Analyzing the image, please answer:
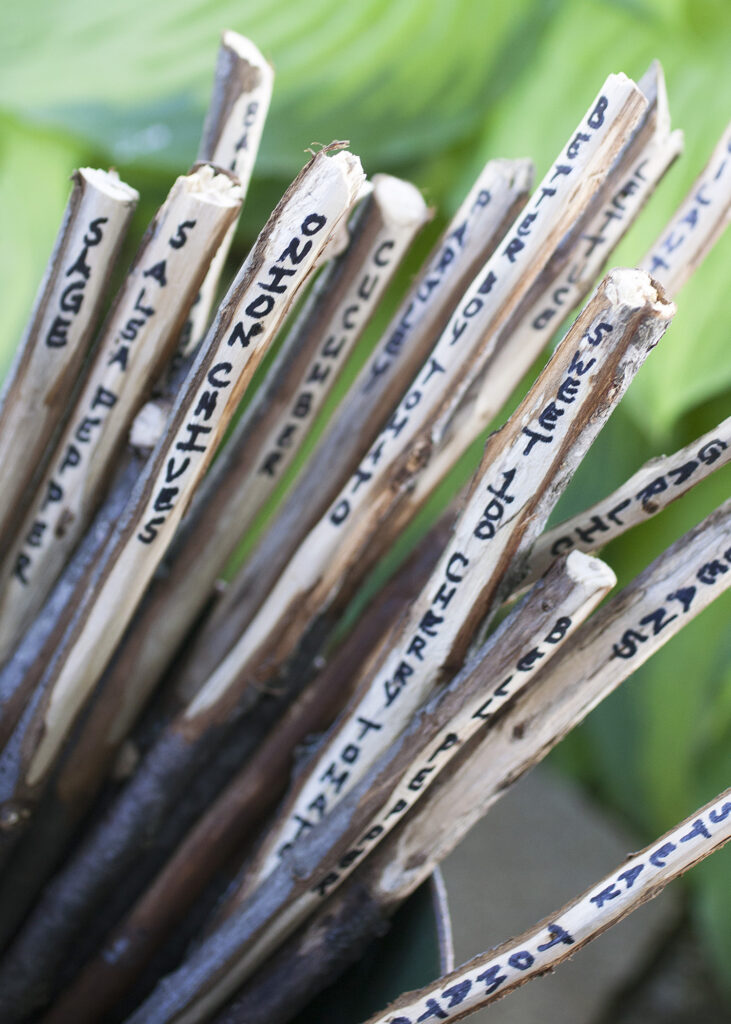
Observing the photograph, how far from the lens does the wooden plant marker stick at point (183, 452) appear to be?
19 centimetres

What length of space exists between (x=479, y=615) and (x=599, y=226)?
A: 116 mm

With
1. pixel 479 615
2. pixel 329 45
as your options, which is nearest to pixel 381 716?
pixel 479 615

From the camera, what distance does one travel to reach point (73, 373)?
27 cm

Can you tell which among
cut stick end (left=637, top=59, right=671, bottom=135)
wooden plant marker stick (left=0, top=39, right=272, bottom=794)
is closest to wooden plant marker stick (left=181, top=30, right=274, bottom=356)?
wooden plant marker stick (left=0, top=39, right=272, bottom=794)

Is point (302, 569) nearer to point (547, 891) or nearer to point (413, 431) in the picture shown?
point (413, 431)

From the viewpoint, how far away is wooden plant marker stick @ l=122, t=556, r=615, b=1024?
21 cm

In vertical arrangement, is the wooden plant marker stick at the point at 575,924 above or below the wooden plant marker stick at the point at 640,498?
below

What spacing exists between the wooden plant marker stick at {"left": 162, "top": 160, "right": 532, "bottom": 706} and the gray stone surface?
24cm

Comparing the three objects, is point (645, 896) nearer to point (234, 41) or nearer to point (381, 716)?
point (381, 716)

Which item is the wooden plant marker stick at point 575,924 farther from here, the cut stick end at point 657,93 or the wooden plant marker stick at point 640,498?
the cut stick end at point 657,93

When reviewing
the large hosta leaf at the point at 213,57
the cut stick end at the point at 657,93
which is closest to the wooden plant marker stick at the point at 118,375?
the cut stick end at the point at 657,93

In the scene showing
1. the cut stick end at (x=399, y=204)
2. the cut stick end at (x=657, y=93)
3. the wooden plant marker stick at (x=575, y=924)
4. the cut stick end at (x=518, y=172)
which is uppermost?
the cut stick end at (x=657, y=93)

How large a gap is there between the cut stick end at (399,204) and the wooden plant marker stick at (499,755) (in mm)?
111

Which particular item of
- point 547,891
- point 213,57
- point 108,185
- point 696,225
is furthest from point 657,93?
point 547,891
